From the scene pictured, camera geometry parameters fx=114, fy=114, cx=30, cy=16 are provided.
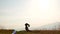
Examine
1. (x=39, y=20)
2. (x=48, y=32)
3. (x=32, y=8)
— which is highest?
(x=32, y=8)

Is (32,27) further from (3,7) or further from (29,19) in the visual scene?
(3,7)

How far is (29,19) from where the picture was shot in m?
1.25

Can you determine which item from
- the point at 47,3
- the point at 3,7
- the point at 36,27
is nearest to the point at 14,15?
the point at 3,7

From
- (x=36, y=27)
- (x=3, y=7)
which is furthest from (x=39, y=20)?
(x=3, y=7)

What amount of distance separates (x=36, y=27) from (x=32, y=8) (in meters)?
0.21

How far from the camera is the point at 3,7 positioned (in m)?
1.27

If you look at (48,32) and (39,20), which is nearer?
(48,32)

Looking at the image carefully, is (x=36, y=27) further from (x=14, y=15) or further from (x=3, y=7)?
(x=3, y=7)

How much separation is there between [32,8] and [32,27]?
0.21 m

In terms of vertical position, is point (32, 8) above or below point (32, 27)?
above

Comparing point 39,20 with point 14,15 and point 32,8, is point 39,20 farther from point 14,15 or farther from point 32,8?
point 14,15

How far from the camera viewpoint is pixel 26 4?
1241 millimetres

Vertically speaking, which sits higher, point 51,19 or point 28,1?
point 28,1

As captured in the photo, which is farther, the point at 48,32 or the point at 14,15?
the point at 14,15
